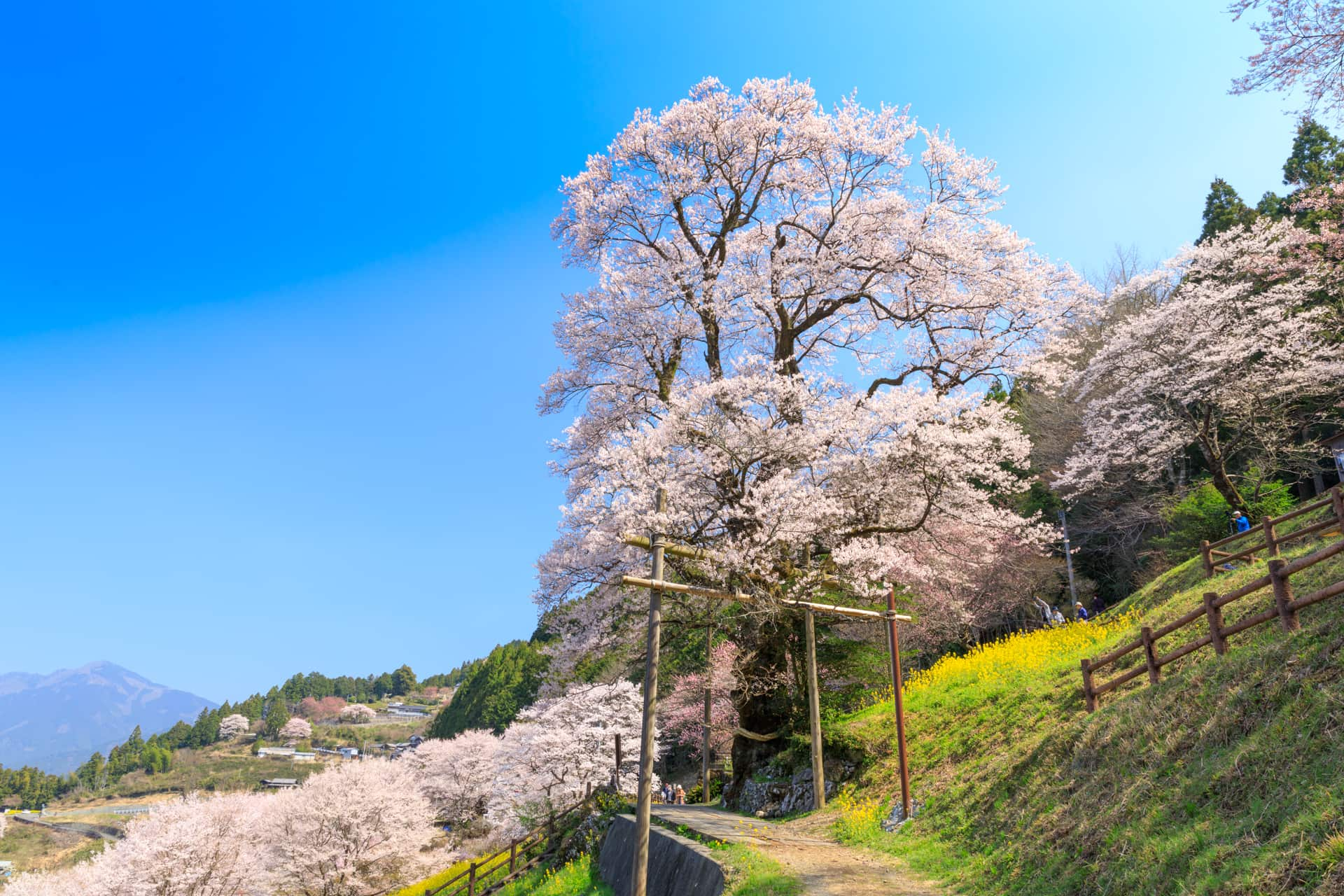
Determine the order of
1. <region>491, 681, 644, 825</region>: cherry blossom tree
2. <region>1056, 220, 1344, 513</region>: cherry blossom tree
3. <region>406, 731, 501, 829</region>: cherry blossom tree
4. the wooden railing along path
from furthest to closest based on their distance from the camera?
<region>406, 731, 501, 829</region>: cherry blossom tree, <region>491, 681, 644, 825</region>: cherry blossom tree, <region>1056, 220, 1344, 513</region>: cherry blossom tree, the wooden railing along path

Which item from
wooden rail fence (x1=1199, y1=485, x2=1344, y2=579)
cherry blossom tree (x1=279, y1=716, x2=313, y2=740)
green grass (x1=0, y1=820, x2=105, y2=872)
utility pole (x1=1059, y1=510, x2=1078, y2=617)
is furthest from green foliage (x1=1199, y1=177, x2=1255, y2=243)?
cherry blossom tree (x1=279, y1=716, x2=313, y2=740)

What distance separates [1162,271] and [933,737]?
25443 millimetres

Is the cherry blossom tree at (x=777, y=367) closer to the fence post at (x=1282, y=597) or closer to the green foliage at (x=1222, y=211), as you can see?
the fence post at (x=1282, y=597)

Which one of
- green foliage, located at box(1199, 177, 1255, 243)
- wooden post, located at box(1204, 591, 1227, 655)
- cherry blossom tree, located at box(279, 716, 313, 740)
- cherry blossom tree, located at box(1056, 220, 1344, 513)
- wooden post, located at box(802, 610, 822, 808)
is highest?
green foliage, located at box(1199, 177, 1255, 243)

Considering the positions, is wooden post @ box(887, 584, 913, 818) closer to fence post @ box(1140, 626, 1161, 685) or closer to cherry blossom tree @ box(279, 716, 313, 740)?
fence post @ box(1140, 626, 1161, 685)

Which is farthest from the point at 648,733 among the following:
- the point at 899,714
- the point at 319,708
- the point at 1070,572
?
the point at 319,708

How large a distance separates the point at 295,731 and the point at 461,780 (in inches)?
5078

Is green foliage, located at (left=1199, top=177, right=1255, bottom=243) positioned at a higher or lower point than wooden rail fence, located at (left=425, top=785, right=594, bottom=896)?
higher

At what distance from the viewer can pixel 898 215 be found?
1783 cm

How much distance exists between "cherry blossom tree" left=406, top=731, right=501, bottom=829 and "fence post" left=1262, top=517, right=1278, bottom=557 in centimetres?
4822

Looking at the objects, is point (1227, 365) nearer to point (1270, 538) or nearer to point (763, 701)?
point (1270, 538)

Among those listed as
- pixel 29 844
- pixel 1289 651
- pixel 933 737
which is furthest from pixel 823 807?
pixel 29 844

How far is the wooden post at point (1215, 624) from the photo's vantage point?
9148 mm

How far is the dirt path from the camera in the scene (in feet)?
30.3
